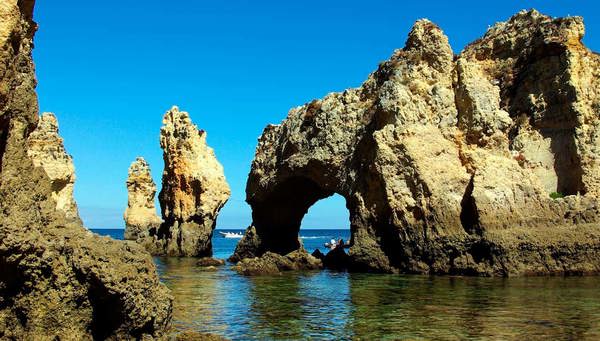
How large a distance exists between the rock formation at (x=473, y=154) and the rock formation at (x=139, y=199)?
3847cm

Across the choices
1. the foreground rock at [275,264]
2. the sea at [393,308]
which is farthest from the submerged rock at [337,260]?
the sea at [393,308]

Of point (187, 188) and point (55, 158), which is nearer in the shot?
point (55, 158)

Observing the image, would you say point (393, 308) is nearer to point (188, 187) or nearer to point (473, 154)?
point (473, 154)

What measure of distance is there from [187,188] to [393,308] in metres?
34.5

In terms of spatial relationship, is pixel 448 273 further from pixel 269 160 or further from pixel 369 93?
pixel 269 160

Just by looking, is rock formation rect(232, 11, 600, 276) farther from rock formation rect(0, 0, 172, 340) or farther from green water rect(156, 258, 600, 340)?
rock formation rect(0, 0, 172, 340)

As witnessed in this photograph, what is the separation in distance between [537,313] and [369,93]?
17882 mm

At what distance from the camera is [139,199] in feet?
221

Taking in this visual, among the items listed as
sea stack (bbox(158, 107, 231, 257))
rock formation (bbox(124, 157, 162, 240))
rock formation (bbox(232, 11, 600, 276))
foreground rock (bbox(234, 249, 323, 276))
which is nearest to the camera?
rock formation (bbox(232, 11, 600, 276))

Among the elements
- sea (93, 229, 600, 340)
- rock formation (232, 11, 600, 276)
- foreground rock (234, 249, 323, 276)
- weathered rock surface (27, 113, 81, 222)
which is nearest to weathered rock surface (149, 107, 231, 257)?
weathered rock surface (27, 113, 81, 222)

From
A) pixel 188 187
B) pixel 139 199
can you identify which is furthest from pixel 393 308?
pixel 139 199

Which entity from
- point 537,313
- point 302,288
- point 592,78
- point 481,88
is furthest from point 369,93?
point 537,313

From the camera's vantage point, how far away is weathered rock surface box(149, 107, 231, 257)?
47438 millimetres

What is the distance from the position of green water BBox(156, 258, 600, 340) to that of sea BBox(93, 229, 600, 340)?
23 mm
